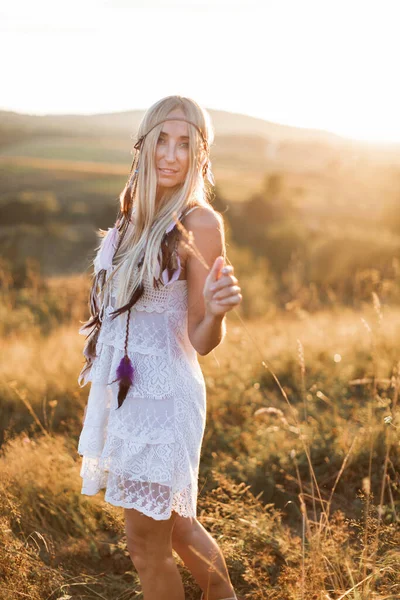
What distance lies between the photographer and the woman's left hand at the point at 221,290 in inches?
69.9

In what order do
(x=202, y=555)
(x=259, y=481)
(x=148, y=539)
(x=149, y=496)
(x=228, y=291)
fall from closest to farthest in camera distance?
(x=228, y=291) → (x=149, y=496) → (x=148, y=539) → (x=202, y=555) → (x=259, y=481)

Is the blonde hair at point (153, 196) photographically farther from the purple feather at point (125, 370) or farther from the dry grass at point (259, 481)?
the dry grass at point (259, 481)

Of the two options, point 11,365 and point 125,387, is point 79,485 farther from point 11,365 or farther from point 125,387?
point 11,365

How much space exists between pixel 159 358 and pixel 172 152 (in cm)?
78

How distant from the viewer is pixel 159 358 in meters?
2.19

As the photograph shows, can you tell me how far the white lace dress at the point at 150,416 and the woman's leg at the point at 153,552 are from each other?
0.09 metres

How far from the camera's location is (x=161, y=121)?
2240 mm

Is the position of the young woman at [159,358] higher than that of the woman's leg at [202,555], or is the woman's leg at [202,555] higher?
the young woman at [159,358]

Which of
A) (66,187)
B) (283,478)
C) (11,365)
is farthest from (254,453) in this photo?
(66,187)

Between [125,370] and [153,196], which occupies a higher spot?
[153,196]

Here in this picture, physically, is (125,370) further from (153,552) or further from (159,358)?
(153,552)

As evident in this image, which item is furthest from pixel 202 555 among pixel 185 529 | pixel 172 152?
pixel 172 152

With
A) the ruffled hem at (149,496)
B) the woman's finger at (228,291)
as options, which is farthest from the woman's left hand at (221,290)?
the ruffled hem at (149,496)

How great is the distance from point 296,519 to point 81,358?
2820 mm
